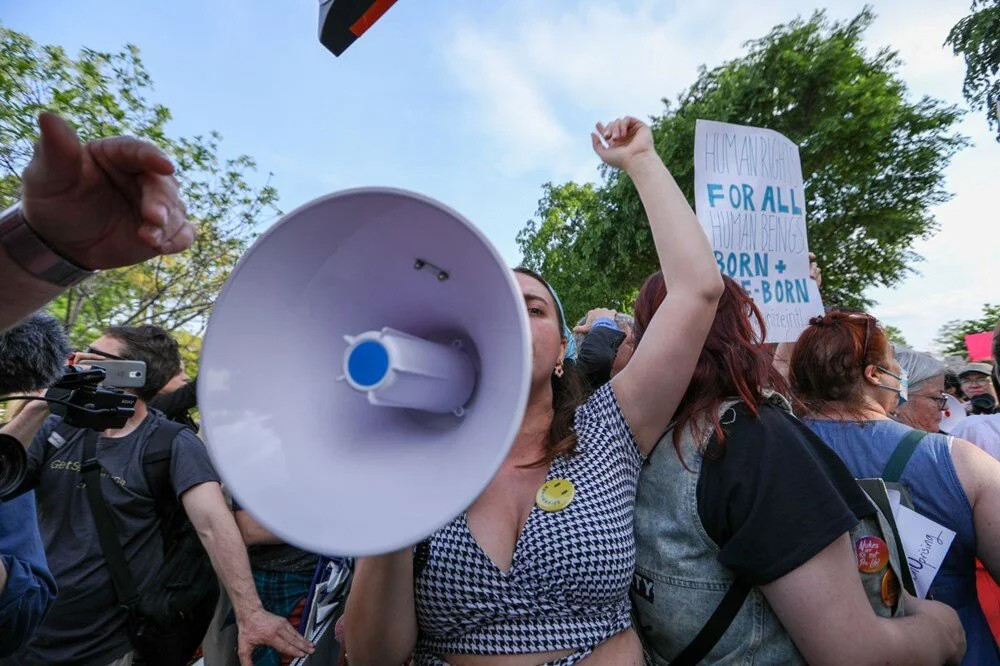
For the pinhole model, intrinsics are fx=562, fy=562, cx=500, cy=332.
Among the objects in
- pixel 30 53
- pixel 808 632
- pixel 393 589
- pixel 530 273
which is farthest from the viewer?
pixel 30 53

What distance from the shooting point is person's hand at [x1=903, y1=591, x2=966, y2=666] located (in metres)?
1.38

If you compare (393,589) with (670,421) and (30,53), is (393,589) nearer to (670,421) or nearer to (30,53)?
(670,421)

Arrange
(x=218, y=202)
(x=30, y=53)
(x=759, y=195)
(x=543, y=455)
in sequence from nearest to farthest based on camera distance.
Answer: (x=543, y=455)
(x=759, y=195)
(x=30, y=53)
(x=218, y=202)

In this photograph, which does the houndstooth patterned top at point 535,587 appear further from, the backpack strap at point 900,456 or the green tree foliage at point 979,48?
the green tree foliage at point 979,48

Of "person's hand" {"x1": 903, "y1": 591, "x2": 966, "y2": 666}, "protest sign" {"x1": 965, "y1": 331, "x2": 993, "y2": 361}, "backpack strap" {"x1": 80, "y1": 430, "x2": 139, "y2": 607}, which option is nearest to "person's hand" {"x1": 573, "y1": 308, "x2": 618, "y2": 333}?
"person's hand" {"x1": 903, "y1": 591, "x2": 966, "y2": 666}

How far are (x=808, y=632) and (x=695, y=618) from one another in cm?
23

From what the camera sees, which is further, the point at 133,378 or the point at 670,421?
the point at 133,378

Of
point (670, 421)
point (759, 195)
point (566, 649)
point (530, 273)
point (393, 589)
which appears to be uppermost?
point (759, 195)

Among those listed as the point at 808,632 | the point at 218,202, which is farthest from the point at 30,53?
the point at 808,632

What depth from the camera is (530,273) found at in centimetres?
167

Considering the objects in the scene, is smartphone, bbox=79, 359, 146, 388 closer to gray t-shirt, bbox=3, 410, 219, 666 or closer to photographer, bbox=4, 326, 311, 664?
photographer, bbox=4, 326, 311, 664

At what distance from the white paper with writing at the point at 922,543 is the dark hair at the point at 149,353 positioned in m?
3.06

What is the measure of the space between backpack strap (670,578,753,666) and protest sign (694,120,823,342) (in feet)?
5.80

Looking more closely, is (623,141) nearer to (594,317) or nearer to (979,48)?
(594,317)
